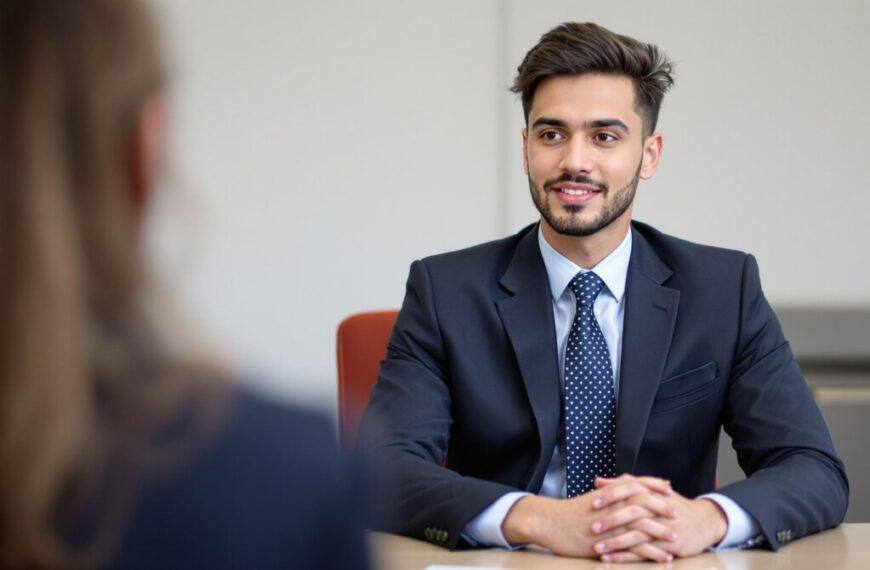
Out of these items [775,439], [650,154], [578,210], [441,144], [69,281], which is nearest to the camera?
[69,281]

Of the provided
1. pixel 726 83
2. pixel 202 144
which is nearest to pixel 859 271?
pixel 726 83

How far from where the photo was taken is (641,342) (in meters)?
2.23

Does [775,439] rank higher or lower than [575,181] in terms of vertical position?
lower

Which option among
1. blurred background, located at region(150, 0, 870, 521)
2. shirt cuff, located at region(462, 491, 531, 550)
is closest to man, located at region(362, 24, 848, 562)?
shirt cuff, located at region(462, 491, 531, 550)

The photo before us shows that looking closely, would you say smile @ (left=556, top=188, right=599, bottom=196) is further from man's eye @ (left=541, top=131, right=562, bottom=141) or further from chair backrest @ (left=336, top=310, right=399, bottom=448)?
chair backrest @ (left=336, top=310, right=399, bottom=448)

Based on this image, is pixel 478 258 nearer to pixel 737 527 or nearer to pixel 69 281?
pixel 737 527

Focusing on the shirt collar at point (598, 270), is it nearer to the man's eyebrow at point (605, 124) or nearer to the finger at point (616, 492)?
the man's eyebrow at point (605, 124)

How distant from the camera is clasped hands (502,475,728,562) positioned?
164 centimetres

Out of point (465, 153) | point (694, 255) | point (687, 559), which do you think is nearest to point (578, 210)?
point (694, 255)

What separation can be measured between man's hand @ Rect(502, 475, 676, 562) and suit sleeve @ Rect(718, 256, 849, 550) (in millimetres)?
160

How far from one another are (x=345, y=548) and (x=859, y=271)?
11.0ft

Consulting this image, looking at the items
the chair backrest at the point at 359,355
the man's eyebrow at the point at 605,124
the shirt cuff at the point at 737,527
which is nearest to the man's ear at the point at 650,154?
the man's eyebrow at the point at 605,124

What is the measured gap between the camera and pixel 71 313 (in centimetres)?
53

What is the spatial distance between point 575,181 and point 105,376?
6.16 ft
